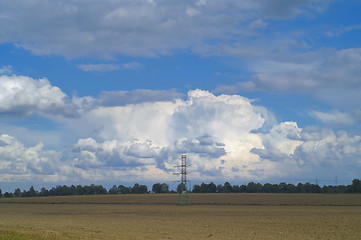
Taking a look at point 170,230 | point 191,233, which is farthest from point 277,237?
point 170,230

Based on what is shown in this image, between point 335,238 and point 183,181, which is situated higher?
point 183,181

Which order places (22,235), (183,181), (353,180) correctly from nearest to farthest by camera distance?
(22,235) → (183,181) → (353,180)

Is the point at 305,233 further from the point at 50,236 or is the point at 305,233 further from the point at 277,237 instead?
the point at 50,236

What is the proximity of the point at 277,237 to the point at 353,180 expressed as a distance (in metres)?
155

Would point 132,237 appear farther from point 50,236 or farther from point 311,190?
point 311,190

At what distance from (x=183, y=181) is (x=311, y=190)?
362 feet

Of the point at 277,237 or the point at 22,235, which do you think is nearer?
the point at 22,235

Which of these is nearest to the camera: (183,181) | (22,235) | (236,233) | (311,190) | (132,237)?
(22,235)

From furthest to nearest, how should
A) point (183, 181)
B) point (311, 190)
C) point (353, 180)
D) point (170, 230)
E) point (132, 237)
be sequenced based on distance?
point (311, 190), point (353, 180), point (183, 181), point (170, 230), point (132, 237)

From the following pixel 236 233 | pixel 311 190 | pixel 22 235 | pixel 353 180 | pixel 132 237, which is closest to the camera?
pixel 22 235

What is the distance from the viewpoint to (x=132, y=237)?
29.6 meters

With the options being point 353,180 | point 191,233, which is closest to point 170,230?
point 191,233

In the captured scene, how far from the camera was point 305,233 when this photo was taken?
33.1 m

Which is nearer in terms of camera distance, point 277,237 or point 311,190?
point 277,237
